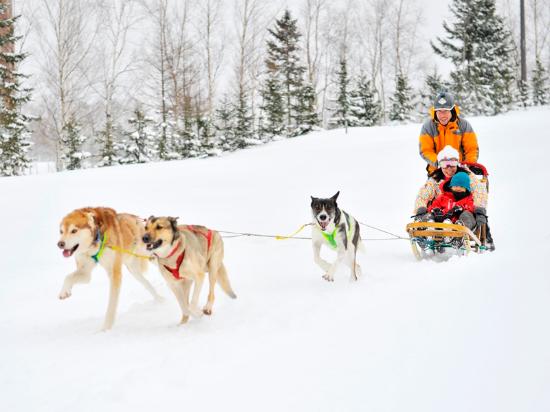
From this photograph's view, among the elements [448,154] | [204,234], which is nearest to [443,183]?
[448,154]

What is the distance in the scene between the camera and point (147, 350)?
3.22m

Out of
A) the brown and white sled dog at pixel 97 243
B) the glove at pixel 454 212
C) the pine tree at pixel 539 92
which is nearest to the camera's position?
the brown and white sled dog at pixel 97 243

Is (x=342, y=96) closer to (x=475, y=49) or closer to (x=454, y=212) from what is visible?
(x=475, y=49)

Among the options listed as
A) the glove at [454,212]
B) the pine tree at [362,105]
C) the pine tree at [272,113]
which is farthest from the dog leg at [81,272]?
the pine tree at [362,105]

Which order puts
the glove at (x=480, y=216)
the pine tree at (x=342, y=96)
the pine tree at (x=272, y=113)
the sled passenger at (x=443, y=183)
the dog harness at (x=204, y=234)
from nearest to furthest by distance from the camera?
the dog harness at (x=204, y=234)
the glove at (x=480, y=216)
the sled passenger at (x=443, y=183)
the pine tree at (x=342, y=96)
the pine tree at (x=272, y=113)

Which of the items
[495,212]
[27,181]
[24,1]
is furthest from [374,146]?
[24,1]

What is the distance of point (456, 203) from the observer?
587 centimetres

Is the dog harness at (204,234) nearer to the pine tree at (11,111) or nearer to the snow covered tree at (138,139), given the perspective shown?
the pine tree at (11,111)

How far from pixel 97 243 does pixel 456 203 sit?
14.1ft

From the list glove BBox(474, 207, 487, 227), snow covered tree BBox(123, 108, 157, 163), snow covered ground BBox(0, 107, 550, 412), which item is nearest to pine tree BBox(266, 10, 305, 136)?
snow covered tree BBox(123, 108, 157, 163)

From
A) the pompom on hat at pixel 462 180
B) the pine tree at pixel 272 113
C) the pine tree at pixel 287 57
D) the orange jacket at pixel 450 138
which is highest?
the pine tree at pixel 287 57

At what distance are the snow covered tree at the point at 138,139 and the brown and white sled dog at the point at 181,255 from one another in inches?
644

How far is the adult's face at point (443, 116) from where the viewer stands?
20.3ft

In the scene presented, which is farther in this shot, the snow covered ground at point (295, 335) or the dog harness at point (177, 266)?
the dog harness at point (177, 266)
